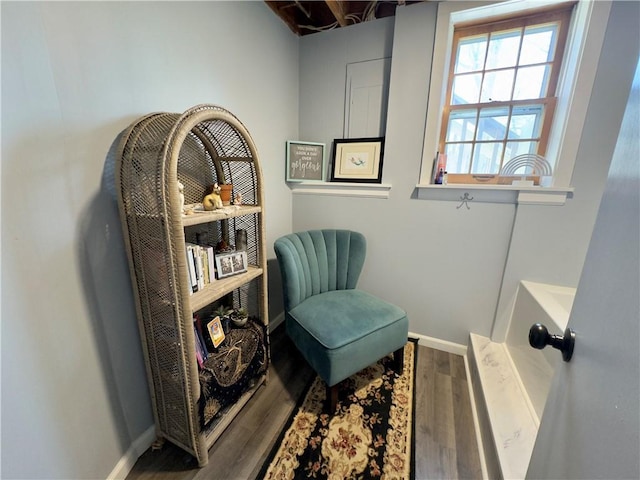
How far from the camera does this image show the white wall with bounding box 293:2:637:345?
1.37 m

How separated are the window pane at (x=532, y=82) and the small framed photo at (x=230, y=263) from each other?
6.37ft

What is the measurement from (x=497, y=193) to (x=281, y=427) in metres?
1.82

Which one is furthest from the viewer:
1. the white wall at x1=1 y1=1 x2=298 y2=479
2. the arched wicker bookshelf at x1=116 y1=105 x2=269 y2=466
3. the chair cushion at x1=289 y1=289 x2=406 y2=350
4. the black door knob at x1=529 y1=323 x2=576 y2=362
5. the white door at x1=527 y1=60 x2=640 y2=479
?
the chair cushion at x1=289 y1=289 x2=406 y2=350

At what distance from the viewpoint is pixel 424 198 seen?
1738mm

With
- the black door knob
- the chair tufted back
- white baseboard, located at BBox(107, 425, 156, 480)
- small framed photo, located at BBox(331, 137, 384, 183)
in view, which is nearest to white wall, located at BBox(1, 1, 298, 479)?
white baseboard, located at BBox(107, 425, 156, 480)

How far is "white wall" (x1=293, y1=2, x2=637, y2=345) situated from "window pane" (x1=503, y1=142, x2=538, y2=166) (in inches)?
9.6

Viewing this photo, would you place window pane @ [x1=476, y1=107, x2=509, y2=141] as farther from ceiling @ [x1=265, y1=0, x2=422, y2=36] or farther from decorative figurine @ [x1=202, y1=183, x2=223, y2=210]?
decorative figurine @ [x1=202, y1=183, x2=223, y2=210]

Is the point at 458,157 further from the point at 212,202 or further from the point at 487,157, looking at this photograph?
the point at 212,202

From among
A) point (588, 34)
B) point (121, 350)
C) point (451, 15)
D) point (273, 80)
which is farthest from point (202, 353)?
point (588, 34)

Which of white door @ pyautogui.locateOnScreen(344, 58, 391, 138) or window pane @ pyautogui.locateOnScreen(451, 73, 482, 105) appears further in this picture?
white door @ pyautogui.locateOnScreen(344, 58, 391, 138)

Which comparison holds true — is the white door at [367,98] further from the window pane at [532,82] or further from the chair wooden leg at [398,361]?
the chair wooden leg at [398,361]

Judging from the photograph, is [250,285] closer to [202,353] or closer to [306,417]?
[202,353]

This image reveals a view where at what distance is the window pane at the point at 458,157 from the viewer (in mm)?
1725

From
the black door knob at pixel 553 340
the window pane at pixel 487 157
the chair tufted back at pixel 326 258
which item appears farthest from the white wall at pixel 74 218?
the window pane at pixel 487 157
